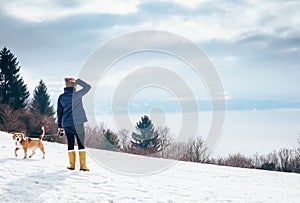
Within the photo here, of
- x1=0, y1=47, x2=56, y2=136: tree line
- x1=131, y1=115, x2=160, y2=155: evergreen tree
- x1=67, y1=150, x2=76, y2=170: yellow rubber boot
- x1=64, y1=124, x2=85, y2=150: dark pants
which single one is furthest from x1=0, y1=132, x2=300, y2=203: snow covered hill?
x1=131, y1=115, x2=160, y2=155: evergreen tree

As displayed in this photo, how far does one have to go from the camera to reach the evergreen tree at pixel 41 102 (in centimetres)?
6081

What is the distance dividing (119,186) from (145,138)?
57025mm

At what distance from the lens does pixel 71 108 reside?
1031cm

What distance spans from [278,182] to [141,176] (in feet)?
20.1

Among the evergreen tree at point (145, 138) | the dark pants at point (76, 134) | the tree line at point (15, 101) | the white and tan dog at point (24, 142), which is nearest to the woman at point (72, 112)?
the dark pants at point (76, 134)


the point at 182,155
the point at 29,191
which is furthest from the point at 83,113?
the point at 182,155

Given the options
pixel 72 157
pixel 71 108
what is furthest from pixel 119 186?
pixel 71 108

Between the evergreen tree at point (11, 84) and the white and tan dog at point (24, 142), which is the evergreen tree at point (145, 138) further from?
the white and tan dog at point (24, 142)

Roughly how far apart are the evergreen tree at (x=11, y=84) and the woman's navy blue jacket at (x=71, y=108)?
144 feet

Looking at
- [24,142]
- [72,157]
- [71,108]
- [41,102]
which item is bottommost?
[72,157]

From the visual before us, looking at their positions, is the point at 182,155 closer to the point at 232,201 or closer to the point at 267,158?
the point at 267,158

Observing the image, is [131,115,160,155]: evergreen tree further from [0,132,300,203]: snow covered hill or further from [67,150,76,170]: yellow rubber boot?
[67,150,76,170]: yellow rubber boot

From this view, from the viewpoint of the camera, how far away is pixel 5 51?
53.3 meters

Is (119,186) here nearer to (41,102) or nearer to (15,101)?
(15,101)
